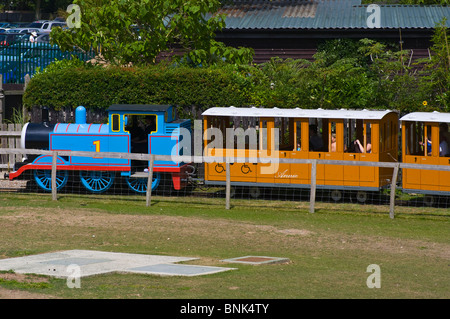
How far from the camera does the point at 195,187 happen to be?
22.2m

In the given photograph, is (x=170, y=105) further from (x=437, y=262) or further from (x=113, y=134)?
(x=437, y=262)

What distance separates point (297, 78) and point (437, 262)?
39.1ft

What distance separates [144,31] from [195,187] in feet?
20.1

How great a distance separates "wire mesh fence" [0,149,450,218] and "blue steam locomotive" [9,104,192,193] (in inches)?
1.2

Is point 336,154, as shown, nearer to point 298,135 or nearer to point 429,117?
point 298,135

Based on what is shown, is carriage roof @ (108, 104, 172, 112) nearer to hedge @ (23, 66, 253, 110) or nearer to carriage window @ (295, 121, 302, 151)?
hedge @ (23, 66, 253, 110)

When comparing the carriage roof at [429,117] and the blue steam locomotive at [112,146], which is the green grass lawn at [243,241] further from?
the carriage roof at [429,117]

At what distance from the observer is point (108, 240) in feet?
47.4

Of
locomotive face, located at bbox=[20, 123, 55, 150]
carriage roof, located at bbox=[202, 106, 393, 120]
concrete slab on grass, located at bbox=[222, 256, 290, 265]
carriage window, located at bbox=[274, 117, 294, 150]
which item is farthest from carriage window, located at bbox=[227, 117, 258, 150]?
concrete slab on grass, located at bbox=[222, 256, 290, 265]

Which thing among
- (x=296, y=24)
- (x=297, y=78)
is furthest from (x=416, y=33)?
(x=297, y=78)

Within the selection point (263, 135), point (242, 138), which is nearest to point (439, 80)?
point (263, 135)

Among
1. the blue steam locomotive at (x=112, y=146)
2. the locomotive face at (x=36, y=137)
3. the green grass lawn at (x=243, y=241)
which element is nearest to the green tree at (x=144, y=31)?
the blue steam locomotive at (x=112, y=146)

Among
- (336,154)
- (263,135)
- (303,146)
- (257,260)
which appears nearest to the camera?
(257,260)

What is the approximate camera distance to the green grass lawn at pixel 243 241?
392 inches
